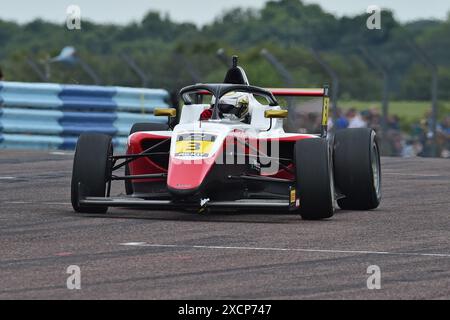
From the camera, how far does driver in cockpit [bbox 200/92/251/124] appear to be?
44.5 feet

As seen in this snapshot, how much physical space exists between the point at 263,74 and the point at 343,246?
42545 mm

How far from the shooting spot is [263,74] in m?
53.3

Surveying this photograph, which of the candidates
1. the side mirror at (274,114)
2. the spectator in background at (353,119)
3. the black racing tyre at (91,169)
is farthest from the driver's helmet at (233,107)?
the spectator in background at (353,119)

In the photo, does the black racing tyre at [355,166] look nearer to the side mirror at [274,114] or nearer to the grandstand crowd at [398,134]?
the side mirror at [274,114]

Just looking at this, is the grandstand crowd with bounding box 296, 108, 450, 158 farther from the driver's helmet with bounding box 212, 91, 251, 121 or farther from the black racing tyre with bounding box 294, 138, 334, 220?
the black racing tyre with bounding box 294, 138, 334, 220

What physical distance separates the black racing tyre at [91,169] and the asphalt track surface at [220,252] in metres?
0.24

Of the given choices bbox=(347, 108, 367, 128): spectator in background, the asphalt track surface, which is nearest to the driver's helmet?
the asphalt track surface

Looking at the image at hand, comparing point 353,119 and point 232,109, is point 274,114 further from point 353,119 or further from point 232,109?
point 353,119

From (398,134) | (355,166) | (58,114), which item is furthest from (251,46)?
(355,166)

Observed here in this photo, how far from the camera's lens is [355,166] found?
13.8 m

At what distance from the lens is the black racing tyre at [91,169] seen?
12984 mm

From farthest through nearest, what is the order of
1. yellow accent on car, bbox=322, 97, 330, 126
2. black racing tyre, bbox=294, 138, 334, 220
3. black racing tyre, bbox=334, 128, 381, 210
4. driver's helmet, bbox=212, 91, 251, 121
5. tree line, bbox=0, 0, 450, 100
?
tree line, bbox=0, 0, 450, 100 < yellow accent on car, bbox=322, 97, 330, 126 < black racing tyre, bbox=334, 128, 381, 210 < driver's helmet, bbox=212, 91, 251, 121 < black racing tyre, bbox=294, 138, 334, 220

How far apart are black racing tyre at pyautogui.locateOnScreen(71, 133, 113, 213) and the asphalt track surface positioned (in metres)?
0.24

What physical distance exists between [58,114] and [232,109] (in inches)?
483
